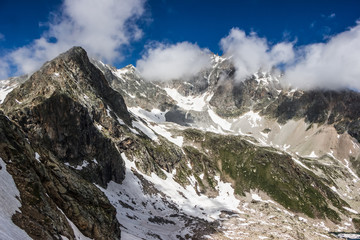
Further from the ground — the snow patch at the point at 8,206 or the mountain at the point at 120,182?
the mountain at the point at 120,182

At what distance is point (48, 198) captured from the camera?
2600 centimetres

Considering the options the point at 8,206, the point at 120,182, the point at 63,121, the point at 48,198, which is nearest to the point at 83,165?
the point at 63,121

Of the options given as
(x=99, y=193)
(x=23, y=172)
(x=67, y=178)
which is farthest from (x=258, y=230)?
(x=23, y=172)

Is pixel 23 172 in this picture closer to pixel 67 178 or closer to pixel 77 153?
pixel 67 178

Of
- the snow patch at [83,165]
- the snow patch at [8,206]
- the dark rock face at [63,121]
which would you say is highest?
the dark rock face at [63,121]

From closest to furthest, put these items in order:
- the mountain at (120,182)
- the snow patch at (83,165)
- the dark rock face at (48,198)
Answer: the dark rock face at (48,198)
the mountain at (120,182)
the snow patch at (83,165)

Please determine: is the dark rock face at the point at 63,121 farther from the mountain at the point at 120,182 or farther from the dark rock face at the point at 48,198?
the dark rock face at the point at 48,198

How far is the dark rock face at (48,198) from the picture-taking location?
73.2 feet

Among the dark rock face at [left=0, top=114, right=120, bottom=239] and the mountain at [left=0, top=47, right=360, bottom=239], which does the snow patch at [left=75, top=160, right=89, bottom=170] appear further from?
the dark rock face at [left=0, top=114, right=120, bottom=239]

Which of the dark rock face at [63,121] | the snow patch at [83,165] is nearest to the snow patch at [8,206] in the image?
the dark rock face at [63,121]

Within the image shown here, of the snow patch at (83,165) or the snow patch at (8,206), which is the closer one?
the snow patch at (8,206)

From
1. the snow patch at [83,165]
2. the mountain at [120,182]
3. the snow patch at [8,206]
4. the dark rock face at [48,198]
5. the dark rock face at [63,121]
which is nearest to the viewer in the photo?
the snow patch at [8,206]

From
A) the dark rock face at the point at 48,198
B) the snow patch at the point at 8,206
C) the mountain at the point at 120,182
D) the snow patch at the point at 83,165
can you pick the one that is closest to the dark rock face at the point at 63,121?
the mountain at the point at 120,182

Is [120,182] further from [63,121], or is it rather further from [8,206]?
[8,206]
